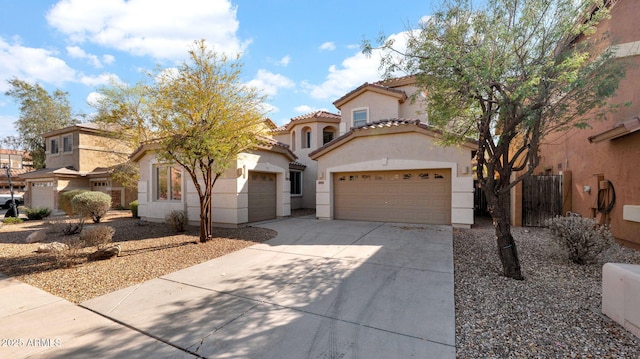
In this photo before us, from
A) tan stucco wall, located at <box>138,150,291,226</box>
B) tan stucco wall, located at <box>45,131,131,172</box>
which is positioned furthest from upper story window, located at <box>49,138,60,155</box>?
tan stucco wall, located at <box>138,150,291,226</box>

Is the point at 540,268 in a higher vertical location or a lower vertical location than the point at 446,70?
lower

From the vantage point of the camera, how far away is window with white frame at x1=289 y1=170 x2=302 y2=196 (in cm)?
1831

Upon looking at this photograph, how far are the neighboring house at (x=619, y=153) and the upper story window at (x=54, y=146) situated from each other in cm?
3393

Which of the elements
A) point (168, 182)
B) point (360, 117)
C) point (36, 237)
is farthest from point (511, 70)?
point (36, 237)

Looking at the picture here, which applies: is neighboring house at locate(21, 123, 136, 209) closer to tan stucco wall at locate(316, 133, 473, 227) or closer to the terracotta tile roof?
the terracotta tile roof

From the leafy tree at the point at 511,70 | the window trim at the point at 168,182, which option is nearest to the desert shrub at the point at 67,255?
the window trim at the point at 168,182

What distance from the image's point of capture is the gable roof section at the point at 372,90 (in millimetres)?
15672

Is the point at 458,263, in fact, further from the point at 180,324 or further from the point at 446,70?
the point at 180,324

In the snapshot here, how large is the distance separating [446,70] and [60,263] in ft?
30.3

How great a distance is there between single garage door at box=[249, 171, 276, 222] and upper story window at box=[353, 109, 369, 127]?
21.2ft

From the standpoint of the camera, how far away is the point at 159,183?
1310cm

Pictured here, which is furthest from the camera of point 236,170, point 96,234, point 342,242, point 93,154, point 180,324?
point 93,154

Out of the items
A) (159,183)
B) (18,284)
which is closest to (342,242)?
(18,284)

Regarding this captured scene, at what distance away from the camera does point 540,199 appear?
10805 millimetres
